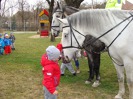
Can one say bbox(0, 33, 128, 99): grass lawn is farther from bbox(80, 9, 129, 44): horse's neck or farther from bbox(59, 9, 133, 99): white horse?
bbox(80, 9, 129, 44): horse's neck

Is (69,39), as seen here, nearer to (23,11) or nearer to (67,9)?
(67,9)

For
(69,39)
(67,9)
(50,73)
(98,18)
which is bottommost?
(50,73)

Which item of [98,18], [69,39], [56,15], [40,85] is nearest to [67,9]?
[56,15]

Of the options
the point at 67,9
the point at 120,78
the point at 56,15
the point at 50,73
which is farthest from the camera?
the point at 56,15

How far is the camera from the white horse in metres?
3.44

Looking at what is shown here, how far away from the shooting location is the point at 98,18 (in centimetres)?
371

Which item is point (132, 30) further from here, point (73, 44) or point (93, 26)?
point (73, 44)

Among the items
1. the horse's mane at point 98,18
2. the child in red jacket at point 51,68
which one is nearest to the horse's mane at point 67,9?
the horse's mane at point 98,18

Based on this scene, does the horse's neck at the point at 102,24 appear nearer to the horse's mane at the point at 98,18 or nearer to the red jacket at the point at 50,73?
the horse's mane at the point at 98,18

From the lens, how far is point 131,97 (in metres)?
3.88

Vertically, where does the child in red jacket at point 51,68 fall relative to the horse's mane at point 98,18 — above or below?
below

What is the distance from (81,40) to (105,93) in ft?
5.36

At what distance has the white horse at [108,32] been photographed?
3.44 meters

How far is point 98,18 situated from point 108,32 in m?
0.31
